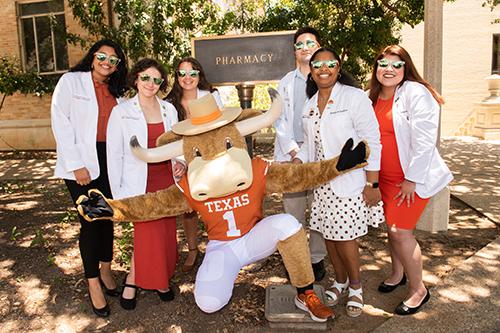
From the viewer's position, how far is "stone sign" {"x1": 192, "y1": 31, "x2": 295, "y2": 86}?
491 cm

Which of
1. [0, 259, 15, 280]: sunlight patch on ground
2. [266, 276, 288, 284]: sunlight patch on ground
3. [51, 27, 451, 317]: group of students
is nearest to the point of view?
[51, 27, 451, 317]: group of students

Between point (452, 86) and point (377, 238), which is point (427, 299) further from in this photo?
point (452, 86)

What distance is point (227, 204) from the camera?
318 centimetres

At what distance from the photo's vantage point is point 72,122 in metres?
3.57

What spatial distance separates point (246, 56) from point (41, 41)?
1101 centimetres

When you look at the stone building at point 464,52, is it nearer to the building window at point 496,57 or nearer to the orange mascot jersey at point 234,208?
the building window at point 496,57

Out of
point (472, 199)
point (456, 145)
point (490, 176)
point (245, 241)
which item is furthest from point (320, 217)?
point (456, 145)

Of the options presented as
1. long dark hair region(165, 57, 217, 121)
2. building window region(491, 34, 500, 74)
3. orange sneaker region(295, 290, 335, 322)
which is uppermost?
building window region(491, 34, 500, 74)

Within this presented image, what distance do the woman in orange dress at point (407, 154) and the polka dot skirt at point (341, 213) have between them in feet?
0.62

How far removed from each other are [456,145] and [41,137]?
11850 mm

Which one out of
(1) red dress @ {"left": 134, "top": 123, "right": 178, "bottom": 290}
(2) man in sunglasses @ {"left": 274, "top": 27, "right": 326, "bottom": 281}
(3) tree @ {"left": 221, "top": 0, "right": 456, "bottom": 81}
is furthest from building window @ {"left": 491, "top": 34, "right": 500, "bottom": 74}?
(1) red dress @ {"left": 134, "top": 123, "right": 178, "bottom": 290}

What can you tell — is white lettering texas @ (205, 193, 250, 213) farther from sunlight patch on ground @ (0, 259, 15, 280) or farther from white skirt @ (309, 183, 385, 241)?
sunlight patch on ground @ (0, 259, 15, 280)

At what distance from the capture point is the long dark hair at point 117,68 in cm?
371

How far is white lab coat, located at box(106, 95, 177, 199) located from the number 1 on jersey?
0.78 meters
